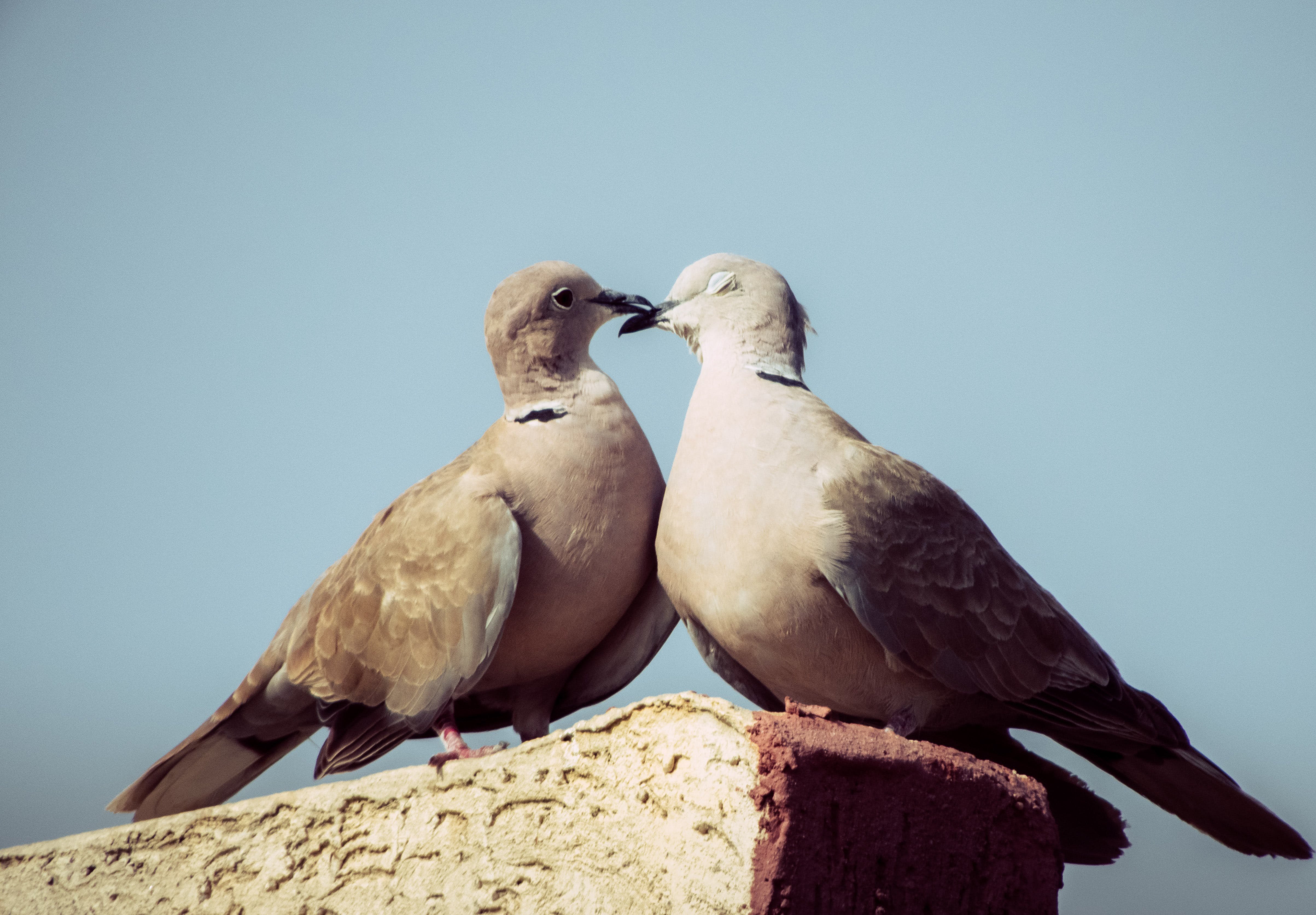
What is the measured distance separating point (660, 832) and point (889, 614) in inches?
→ 43.2

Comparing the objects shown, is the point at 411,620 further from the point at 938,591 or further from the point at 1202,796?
the point at 1202,796

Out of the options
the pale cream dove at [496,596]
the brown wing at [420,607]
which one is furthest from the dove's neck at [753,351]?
the brown wing at [420,607]

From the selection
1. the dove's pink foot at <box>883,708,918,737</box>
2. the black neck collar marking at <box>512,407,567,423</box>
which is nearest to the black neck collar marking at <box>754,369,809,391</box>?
the black neck collar marking at <box>512,407,567,423</box>

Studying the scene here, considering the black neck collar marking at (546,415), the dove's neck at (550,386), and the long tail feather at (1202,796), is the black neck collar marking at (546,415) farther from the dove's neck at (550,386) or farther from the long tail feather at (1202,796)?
the long tail feather at (1202,796)

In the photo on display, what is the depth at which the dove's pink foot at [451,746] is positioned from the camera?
3613 millimetres

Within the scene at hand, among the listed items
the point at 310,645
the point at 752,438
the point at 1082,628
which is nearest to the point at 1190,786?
the point at 1082,628

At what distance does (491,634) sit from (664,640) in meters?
0.93

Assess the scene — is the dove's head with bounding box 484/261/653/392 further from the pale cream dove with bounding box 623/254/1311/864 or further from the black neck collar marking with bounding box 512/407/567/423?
the pale cream dove with bounding box 623/254/1311/864

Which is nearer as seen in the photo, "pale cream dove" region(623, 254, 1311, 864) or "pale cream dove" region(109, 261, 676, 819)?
"pale cream dove" region(623, 254, 1311, 864)

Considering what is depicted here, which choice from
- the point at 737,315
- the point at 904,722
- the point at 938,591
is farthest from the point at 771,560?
the point at 737,315

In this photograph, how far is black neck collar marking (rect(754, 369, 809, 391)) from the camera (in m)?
4.29

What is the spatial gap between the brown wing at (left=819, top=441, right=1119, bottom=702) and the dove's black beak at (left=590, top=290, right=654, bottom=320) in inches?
41.9

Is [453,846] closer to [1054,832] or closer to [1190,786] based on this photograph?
[1054,832]

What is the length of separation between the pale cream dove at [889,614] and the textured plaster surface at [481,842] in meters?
0.76
